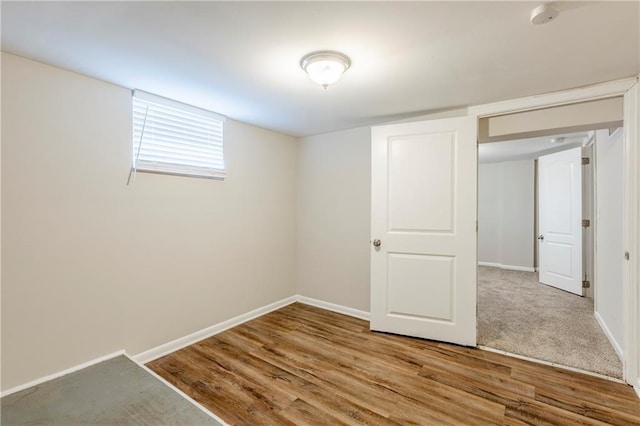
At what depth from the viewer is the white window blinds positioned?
2484 millimetres

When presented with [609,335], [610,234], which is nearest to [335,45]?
[610,234]

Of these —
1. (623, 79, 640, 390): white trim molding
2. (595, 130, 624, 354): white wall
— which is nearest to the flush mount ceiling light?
(623, 79, 640, 390): white trim molding

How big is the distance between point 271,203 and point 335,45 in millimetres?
2306

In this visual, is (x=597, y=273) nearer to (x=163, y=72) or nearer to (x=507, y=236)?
(x=507, y=236)

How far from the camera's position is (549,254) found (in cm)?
495

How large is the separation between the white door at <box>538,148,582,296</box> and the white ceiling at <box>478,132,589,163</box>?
0.21m

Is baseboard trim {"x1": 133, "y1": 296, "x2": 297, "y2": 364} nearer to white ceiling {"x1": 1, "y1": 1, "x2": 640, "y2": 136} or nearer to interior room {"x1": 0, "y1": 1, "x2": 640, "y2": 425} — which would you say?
interior room {"x1": 0, "y1": 1, "x2": 640, "y2": 425}

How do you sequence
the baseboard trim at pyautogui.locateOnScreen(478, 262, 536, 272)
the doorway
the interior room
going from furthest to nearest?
the baseboard trim at pyautogui.locateOnScreen(478, 262, 536, 272) → the doorway → the interior room

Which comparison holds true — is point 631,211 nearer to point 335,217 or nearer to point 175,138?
point 335,217

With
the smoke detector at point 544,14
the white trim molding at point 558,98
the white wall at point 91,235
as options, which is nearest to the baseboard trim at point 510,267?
the white trim molding at point 558,98

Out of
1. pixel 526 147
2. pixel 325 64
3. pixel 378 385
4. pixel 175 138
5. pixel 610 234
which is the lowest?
pixel 378 385

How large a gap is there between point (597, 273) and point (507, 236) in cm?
317

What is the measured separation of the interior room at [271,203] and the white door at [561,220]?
138 centimetres

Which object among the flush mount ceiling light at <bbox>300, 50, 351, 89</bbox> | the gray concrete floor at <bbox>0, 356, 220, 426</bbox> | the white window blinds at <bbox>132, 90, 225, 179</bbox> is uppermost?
the flush mount ceiling light at <bbox>300, 50, 351, 89</bbox>
